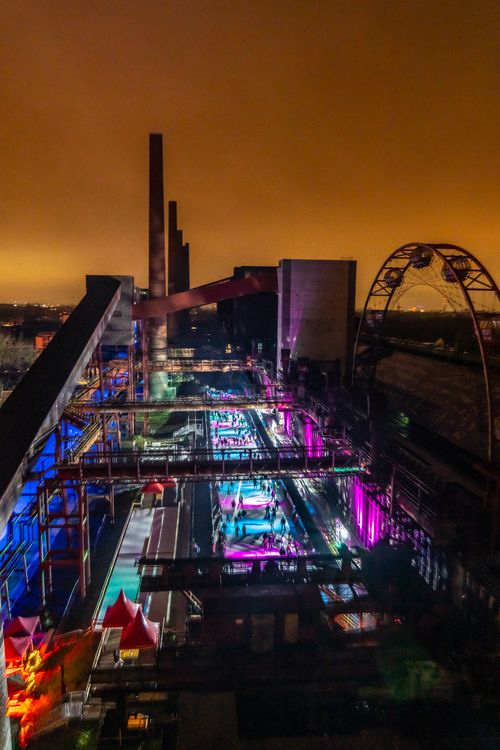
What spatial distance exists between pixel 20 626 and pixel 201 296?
22.6m

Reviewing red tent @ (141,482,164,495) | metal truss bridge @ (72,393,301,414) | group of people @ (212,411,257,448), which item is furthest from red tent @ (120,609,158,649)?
group of people @ (212,411,257,448)

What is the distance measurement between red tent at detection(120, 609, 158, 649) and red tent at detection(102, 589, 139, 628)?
0.39m

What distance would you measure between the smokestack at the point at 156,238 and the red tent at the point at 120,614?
25433 mm

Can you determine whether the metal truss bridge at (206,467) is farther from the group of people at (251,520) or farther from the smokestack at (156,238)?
the smokestack at (156,238)

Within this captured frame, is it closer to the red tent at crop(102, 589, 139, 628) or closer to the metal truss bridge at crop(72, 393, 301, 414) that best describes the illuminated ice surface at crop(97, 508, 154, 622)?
the red tent at crop(102, 589, 139, 628)

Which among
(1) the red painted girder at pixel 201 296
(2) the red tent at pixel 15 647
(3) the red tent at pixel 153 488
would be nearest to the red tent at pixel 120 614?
(2) the red tent at pixel 15 647

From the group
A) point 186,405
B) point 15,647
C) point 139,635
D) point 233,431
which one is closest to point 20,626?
point 15,647

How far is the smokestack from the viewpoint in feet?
114

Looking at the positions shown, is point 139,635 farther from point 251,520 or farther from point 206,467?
point 251,520

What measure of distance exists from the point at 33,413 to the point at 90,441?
776 cm

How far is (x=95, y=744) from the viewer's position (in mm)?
7215

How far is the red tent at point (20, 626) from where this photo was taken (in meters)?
10.1

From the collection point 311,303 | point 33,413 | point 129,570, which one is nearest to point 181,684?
point 33,413

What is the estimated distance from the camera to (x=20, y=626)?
10.2 metres
